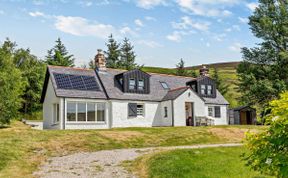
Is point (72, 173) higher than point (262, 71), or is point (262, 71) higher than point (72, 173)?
point (262, 71)

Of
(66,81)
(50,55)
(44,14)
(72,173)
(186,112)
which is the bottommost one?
(72,173)

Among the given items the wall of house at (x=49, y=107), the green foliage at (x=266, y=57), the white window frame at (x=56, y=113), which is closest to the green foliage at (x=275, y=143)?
the wall of house at (x=49, y=107)

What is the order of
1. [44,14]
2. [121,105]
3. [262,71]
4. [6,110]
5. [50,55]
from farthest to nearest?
[50,55] < [262,71] < [121,105] < [6,110] < [44,14]

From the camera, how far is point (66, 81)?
97.0 feet

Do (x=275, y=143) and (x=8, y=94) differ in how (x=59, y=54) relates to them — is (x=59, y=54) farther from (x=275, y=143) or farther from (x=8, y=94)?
(x=275, y=143)

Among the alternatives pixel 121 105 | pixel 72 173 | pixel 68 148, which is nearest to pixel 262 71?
pixel 121 105

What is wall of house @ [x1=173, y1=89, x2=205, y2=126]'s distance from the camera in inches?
1276

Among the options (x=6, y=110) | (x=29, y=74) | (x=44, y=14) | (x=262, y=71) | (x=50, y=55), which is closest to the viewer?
(x=44, y=14)

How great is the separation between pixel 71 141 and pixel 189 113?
17.8m

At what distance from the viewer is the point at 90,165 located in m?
14.2

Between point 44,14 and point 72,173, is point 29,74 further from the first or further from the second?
point 72,173

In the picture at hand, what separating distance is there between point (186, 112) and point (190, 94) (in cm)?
241

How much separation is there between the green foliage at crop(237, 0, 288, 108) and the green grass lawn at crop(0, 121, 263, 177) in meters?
15.6

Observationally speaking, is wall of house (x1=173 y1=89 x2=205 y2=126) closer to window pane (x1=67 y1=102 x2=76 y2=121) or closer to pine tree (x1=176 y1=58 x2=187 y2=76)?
window pane (x1=67 y1=102 x2=76 y2=121)
